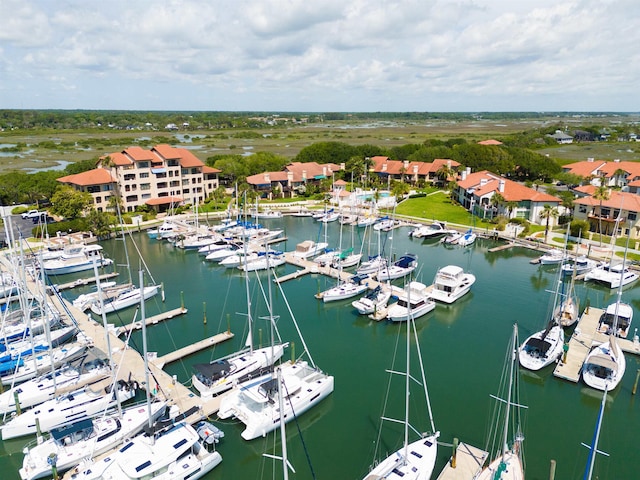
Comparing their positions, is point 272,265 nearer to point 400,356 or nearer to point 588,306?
point 400,356

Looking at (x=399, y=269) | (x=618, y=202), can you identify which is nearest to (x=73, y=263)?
(x=399, y=269)

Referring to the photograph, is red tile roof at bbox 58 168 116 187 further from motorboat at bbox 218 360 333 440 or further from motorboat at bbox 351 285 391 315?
motorboat at bbox 218 360 333 440

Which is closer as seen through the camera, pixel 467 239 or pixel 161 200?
pixel 467 239

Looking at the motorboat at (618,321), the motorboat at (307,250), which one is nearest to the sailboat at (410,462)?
the motorboat at (618,321)

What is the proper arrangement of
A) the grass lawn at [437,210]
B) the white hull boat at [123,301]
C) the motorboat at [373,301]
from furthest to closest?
the grass lawn at [437,210]
the white hull boat at [123,301]
the motorboat at [373,301]

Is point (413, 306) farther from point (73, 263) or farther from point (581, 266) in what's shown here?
point (73, 263)

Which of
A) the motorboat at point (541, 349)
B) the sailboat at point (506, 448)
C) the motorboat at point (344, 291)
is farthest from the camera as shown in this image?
the motorboat at point (344, 291)

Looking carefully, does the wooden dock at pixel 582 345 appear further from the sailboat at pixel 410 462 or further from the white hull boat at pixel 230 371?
the white hull boat at pixel 230 371
